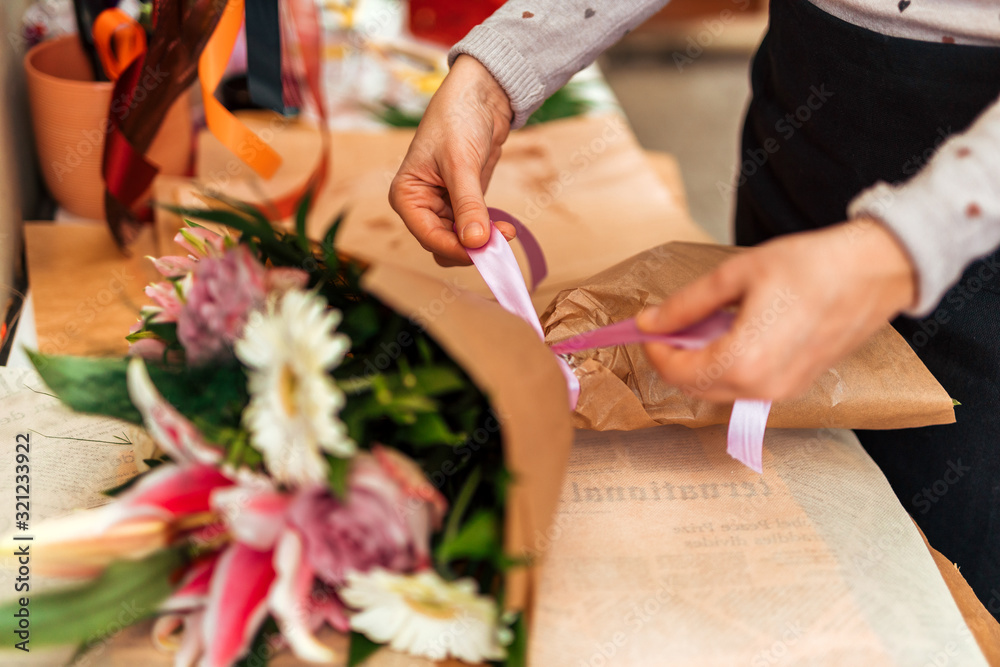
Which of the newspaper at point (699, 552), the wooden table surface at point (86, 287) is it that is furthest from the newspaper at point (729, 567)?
the wooden table surface at point (86, 287)

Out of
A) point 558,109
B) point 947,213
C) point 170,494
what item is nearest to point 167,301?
point 170,494

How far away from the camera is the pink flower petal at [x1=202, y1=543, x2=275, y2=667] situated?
0.38 m

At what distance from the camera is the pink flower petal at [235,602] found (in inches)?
15.0

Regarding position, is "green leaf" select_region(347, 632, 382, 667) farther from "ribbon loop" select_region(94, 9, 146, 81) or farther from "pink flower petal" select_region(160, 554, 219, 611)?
"ribbon loop" select_region(94, 9, 146, 81)

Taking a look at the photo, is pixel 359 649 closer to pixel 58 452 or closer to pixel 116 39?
pixel 58 452

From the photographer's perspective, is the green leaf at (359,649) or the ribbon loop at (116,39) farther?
the ribbon loop at (116,39)

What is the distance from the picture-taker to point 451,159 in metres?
0.62

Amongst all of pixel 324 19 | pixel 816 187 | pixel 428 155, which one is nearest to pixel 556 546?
pixel 428 155

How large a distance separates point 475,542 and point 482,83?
449 millimetres

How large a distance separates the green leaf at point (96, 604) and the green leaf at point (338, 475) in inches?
4.6

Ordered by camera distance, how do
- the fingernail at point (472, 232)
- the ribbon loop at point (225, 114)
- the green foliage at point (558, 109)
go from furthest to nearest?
the green foliage at point (558, 109) → the ribbon loop at point (225, 114) → the fingernail at point (472, 232)

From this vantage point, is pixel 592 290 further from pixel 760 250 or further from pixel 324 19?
pixel 324 19

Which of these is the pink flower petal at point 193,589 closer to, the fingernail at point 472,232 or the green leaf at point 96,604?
the green leaf at point 96,604

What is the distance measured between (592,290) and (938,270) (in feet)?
0.84
